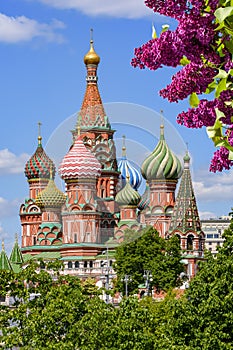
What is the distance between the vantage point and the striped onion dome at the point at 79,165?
60.6 m

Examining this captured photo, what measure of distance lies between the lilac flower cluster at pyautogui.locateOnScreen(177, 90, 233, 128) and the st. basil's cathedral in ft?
170

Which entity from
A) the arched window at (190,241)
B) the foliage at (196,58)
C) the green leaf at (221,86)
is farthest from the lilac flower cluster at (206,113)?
the arched window at (190,241)

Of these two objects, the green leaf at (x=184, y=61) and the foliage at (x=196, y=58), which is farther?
the green leaf at (x=184, y=61)

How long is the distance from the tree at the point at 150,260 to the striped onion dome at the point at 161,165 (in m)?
7.81

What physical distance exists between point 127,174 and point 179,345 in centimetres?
Result: 5237

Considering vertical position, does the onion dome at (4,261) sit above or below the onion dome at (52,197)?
below

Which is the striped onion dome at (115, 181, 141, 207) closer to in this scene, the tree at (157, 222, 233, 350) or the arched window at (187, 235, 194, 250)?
the arched window at (187, 235, 194, 250)

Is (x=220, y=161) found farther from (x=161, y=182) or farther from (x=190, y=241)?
(x=161, y=182)

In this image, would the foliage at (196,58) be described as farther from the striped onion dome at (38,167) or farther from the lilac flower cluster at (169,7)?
the striped onion dome at (38,167)

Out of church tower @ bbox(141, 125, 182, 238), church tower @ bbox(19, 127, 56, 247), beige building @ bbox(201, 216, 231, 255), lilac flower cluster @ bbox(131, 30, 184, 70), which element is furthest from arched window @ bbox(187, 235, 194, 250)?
beige building @ bbox(201, 216, 231, 255)

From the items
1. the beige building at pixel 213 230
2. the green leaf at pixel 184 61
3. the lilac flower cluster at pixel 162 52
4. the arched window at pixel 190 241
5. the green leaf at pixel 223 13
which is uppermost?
the beige building at pixel 213 230

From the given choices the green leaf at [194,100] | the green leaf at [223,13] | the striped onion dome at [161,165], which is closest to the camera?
the green leaf at [223,13]

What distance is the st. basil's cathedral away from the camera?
59812 millimetres

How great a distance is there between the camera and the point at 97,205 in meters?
61.7
